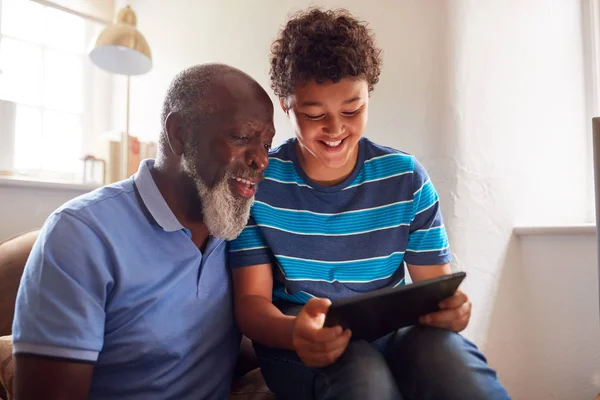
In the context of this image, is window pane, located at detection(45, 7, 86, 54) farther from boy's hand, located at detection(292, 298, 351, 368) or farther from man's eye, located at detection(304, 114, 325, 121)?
boy's hand, located at detection(292, 298, 351, 368)

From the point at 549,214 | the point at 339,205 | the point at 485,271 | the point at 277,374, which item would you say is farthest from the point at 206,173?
the point at 549,214

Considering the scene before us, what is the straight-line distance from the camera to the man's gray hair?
1.01 meters

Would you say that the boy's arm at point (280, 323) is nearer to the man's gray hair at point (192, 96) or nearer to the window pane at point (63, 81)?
the man's gray hair at point (192, 96)

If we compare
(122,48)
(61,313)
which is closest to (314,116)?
(61,313)

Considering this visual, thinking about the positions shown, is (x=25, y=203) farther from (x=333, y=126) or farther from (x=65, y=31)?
(x=333, y=126)

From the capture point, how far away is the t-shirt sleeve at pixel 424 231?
107cm

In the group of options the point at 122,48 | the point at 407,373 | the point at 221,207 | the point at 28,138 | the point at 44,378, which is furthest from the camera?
the point at 28,138

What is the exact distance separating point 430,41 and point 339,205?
0.72 meters

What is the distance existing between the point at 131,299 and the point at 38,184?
4.67 feet

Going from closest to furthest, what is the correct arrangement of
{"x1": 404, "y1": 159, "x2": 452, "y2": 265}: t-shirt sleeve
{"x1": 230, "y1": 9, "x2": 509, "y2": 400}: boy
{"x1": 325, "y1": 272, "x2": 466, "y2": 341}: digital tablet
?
{"x1": 325, "y1": 272, "x2": 466, "y2": 341}: digital tablet → {"x1": 230, "y1": 9, "x2": 509, "y2": 400}: boy → {"x1": 404, "y1": 159, "x2": 452, "y2": 265}: t-shirt sleeve

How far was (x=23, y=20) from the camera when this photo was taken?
2.44m

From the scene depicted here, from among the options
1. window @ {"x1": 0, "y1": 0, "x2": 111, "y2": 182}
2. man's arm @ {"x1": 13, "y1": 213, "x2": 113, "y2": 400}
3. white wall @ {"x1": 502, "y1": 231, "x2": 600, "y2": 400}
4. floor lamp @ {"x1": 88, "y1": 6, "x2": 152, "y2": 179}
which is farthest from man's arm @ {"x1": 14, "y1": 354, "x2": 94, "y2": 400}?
window @ {"x1": 0, "y1": 0, "x2": 111, "y2": 182}

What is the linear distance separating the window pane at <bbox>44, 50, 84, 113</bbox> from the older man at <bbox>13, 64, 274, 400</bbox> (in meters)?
1.81

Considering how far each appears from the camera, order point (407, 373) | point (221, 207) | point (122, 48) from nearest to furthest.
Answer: point (407, 373)
point (221, 207)
point (122, 48)
